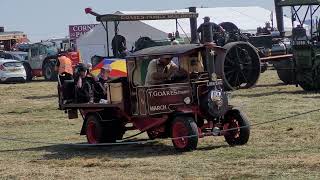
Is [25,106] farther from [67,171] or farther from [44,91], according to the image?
[67,171]

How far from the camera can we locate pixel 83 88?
13328 mm

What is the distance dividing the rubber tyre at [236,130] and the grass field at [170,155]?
21 centimetres

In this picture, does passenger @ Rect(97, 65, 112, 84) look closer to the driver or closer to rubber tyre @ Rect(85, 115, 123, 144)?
rubber tyre @ Rect(85, 115, 123, 144)

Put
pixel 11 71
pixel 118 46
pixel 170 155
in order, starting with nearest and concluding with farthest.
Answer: pixel 170 155 → pixel 118 46 → pixel 11 71

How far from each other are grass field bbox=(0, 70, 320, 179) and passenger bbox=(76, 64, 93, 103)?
3.07ft

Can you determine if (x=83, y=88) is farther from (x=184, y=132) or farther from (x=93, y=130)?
(x=184, y=132)

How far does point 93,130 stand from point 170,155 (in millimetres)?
2235

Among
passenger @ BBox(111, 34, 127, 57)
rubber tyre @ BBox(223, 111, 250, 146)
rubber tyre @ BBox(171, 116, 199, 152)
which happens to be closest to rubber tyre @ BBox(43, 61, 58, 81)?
passenger @ BBox(111, 34, 127, 57)

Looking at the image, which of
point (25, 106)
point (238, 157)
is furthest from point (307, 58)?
point (238, 157)

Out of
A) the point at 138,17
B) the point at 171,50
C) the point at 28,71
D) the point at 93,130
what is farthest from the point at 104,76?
the point at 28,71

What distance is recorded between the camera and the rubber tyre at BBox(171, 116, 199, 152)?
1109 cm

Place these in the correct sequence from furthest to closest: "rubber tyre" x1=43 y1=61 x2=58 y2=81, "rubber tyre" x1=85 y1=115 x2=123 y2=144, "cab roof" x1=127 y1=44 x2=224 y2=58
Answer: "rubber tyre" x1=43 y1=61 x2=58 y2=81 → "rubber tyre" x1=85 y1=115 x2=123 y2=144 → "cab roof" x1=127 y1=44 x2=224 y2=58

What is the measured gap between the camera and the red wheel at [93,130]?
12742mm

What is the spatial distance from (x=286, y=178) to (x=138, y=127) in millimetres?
4005
